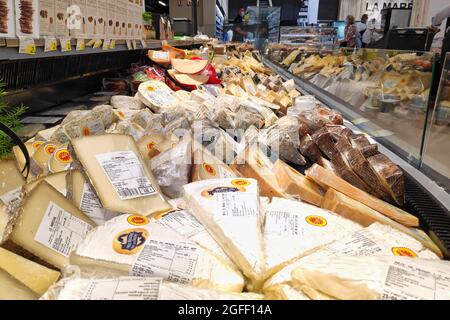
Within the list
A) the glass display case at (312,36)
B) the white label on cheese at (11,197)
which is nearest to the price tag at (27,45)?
the white label on cheese at (11,197)

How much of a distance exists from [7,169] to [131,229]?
57 centimetres

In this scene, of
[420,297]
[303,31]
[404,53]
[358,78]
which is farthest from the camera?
[303,31]

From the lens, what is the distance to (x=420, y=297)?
0.58 metres

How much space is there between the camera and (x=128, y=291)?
0.59 meters

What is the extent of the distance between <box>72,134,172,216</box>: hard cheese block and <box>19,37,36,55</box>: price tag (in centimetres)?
44

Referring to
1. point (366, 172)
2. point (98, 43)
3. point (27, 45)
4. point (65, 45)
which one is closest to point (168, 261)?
point (366, 172)

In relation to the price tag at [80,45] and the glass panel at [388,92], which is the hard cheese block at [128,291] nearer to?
the glass panel at [388,92]

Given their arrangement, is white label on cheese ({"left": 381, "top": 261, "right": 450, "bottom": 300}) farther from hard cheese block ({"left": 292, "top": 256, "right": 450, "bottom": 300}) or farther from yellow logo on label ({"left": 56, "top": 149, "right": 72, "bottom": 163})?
yellow logo on label ({"left": 56, "top": 149, "right": 72, "bottom": 163})

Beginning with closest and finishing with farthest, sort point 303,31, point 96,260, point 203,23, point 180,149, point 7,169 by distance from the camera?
point 96,260 < point 7,169 < point 180,149 < point 303,31 < point 203,23

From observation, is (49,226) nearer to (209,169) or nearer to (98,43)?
(209,169)

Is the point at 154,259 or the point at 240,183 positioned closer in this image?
the point at 154,259

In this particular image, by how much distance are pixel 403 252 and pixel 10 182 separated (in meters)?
1.09

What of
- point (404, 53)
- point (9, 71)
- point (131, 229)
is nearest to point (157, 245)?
point (131, 229)
